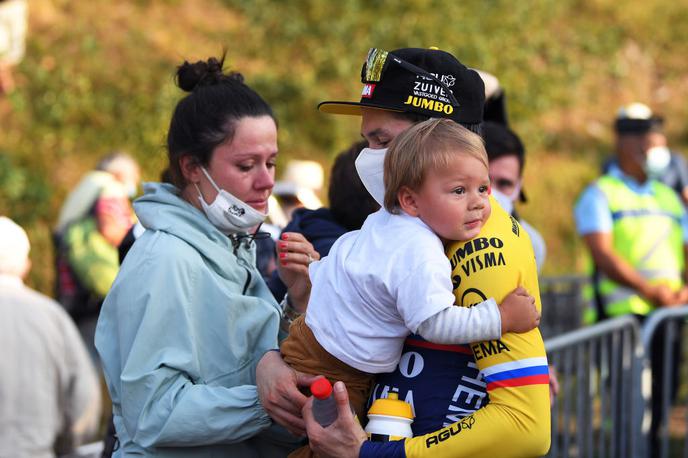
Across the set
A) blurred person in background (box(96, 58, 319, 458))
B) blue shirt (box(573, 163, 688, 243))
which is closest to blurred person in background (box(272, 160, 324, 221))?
blue shirt (box(573, 163, 688, 243))

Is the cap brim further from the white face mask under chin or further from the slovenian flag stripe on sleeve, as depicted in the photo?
the slovenian flag stripe on sleeve

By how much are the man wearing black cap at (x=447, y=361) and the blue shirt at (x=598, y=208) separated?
4.46 metres

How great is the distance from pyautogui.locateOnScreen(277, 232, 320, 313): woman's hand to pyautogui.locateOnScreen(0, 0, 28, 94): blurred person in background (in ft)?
28.8

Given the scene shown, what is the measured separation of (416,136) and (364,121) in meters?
0.35

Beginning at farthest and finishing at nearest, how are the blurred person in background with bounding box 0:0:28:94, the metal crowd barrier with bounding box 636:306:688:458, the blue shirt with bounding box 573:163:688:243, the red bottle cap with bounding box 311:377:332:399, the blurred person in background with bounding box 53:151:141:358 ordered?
the blurred person in background with bounding box 0:0:28:94
the blurred person in background with bounding box 53:151:141:358
the blue shirt with bounding box 573:163:688:243
the metal crowd barrier with bounding box 636:306:688:458
the red bottle cap with bounding box 311:377:332:399

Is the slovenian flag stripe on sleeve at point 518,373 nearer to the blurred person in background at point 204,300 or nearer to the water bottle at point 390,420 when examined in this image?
the water bottle at point 390,420

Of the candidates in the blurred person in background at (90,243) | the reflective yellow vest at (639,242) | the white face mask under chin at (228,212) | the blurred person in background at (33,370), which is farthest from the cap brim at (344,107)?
the blurred person in background at (90,243)

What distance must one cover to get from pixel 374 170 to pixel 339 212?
3.21ft

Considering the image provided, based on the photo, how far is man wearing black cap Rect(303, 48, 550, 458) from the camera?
231 centimetres

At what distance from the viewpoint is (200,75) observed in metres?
3.25

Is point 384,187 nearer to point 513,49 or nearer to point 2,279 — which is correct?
point 2,279

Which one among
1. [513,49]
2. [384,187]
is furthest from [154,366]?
[513,49]

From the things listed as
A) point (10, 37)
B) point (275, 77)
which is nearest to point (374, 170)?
point (10, 37)

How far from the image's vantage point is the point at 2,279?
528cm
